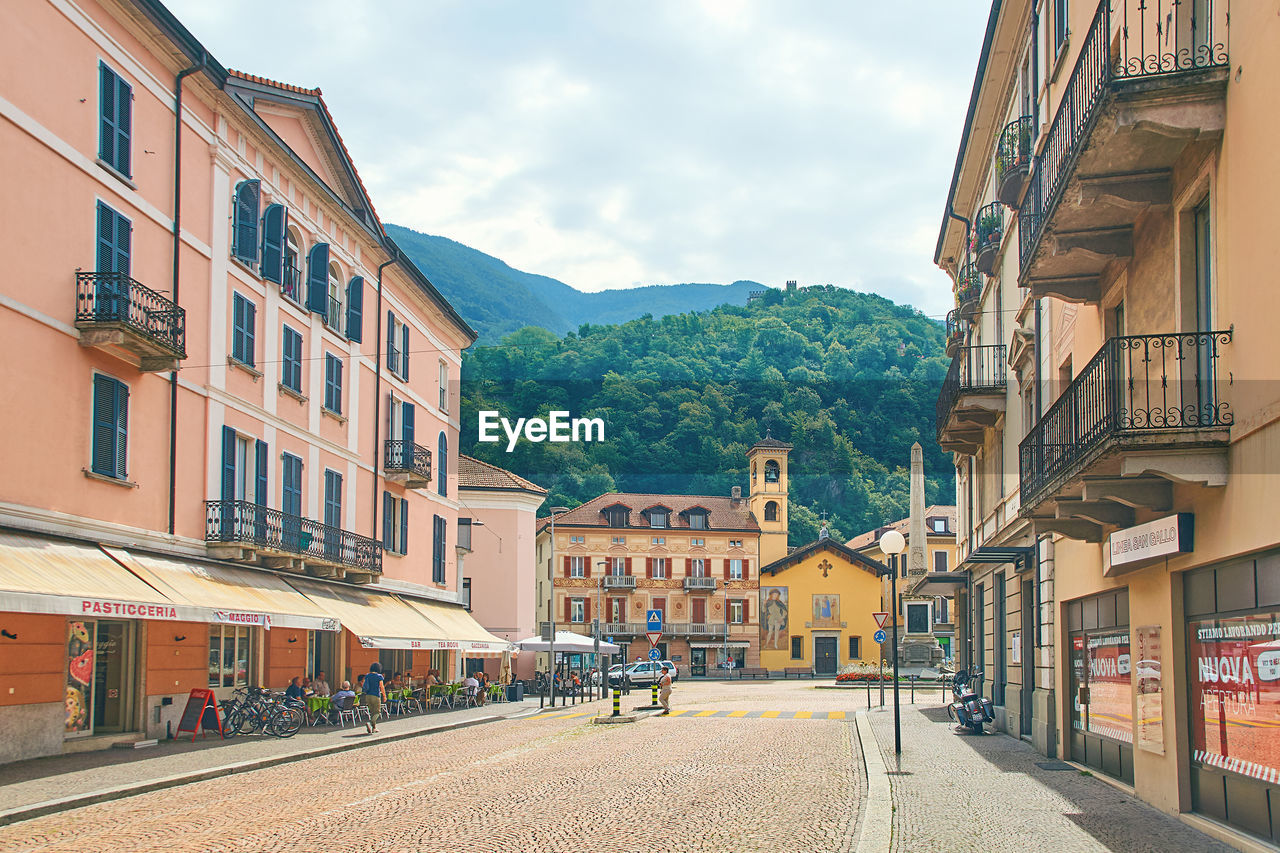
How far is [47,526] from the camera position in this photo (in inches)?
733

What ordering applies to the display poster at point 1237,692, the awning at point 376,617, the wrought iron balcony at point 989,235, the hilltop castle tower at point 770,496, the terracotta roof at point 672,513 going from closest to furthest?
the display poster at point 1237,692, the wrought iron balcony at point 989,235, the awning at point 376,617, the terracotta roof at point 672,513, the hilltop castle tower at point 770,496

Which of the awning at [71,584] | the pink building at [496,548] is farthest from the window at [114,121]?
the pink building at [496,548]

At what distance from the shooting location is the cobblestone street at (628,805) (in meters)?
11.2

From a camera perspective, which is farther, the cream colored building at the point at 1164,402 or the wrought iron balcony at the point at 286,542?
the wrought iron balcony at the point at 286,542

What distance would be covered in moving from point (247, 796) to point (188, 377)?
10.8m

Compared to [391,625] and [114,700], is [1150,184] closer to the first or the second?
[114,700]

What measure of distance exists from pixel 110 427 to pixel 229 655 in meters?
7.44

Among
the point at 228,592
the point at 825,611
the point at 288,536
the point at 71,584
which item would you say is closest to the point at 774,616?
the point at 825,611

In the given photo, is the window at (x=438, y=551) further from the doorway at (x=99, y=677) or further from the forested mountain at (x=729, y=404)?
the forested mountain at (x=729, y=404)

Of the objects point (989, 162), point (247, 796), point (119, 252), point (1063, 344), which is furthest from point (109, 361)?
point (989, 162)

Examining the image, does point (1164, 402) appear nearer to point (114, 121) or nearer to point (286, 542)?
point (114, 121)

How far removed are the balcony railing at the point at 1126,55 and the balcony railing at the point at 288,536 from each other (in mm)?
16563

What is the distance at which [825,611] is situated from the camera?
85812 mm

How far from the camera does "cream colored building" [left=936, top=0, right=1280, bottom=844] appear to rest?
1011cm
